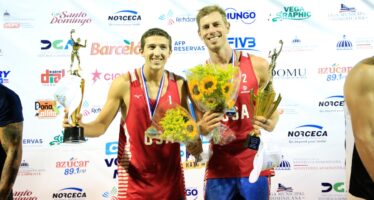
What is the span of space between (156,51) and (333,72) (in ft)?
5.20

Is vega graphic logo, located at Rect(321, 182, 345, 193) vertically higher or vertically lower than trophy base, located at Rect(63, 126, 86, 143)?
lower

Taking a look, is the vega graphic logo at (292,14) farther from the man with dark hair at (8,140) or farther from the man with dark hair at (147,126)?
the man with dark hair at (8,140)

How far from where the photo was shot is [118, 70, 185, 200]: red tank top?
10.0 feet

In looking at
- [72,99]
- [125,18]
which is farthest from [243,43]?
[72,99]

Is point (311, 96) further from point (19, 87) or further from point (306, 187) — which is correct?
point (19, 87)

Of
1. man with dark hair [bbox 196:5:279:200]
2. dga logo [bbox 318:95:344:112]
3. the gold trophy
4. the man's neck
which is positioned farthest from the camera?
dga logo [bbox 318:95:344:112]

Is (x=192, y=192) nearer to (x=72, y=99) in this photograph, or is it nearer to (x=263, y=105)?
(x=263, y=105)

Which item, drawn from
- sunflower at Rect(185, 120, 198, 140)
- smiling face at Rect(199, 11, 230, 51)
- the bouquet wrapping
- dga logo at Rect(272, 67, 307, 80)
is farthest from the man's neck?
dga logo at Rect(272, 67, 307, 80)

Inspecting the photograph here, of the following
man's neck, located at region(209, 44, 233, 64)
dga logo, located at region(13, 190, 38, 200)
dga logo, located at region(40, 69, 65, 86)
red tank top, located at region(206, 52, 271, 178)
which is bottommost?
dga logo, located at region(13, 190, 38, 200)

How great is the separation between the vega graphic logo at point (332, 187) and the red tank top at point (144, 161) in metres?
1.38

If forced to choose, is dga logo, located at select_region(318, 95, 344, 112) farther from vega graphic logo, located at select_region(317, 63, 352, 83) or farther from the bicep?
the bicep

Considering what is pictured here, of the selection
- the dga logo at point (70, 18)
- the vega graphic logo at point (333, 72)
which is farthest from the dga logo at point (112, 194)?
the vega graphic logo at point (333, 72)

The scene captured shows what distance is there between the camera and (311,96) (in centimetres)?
384

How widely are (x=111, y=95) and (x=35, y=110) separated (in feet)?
3.19
